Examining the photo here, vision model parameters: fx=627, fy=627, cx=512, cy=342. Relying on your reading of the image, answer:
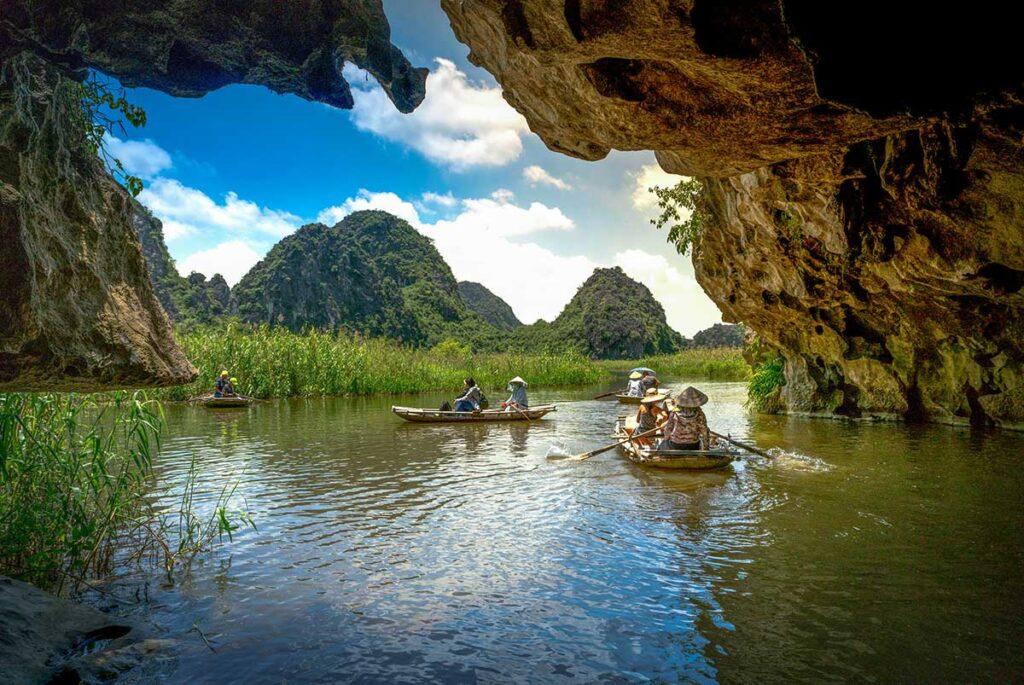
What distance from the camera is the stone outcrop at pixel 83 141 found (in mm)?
3703

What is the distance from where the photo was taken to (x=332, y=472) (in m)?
10.3

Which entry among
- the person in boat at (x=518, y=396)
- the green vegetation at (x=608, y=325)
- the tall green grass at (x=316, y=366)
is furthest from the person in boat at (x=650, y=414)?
the green vegetation at (x=608, y=325)

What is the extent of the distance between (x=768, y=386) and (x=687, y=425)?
1124 centimetres

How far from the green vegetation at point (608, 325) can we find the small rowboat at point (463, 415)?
51330 millimetres

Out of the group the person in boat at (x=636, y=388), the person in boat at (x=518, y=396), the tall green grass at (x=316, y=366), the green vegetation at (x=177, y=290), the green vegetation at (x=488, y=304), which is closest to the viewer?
the person in boat at (x=518, y=396)

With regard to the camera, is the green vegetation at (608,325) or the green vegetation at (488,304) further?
the green vegetation at (488,304)

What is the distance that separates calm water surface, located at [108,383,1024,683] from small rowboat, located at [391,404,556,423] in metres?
5.45

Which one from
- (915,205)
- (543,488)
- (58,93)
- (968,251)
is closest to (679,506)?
(543,488)

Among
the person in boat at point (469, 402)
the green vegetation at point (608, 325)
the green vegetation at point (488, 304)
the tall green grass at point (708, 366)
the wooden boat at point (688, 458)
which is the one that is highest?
the green vegetation at point (488, 304)

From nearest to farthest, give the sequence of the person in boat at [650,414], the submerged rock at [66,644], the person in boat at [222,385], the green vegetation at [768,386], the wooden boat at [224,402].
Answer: the submerged rock at [66,644] → the person in boat at [650,414] → the wooden boat at [224,402] → the green vegetation at [768,386] → the person in boat at [222,385]

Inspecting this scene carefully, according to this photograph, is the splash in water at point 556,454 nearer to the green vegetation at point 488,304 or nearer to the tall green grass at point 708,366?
the tall green grass at point 708,366

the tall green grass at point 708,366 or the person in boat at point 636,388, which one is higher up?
the tall green grass at point 708,366

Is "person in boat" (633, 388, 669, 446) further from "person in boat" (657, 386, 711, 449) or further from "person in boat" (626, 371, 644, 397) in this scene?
"person in boat" (626, 371, 644, 397)

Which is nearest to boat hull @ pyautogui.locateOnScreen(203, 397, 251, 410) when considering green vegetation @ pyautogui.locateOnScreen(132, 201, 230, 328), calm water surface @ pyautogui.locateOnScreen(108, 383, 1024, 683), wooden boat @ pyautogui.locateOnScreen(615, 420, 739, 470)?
calm water surface @ pyautogui.locateOnScreen(108, 383, 1024, 683)
